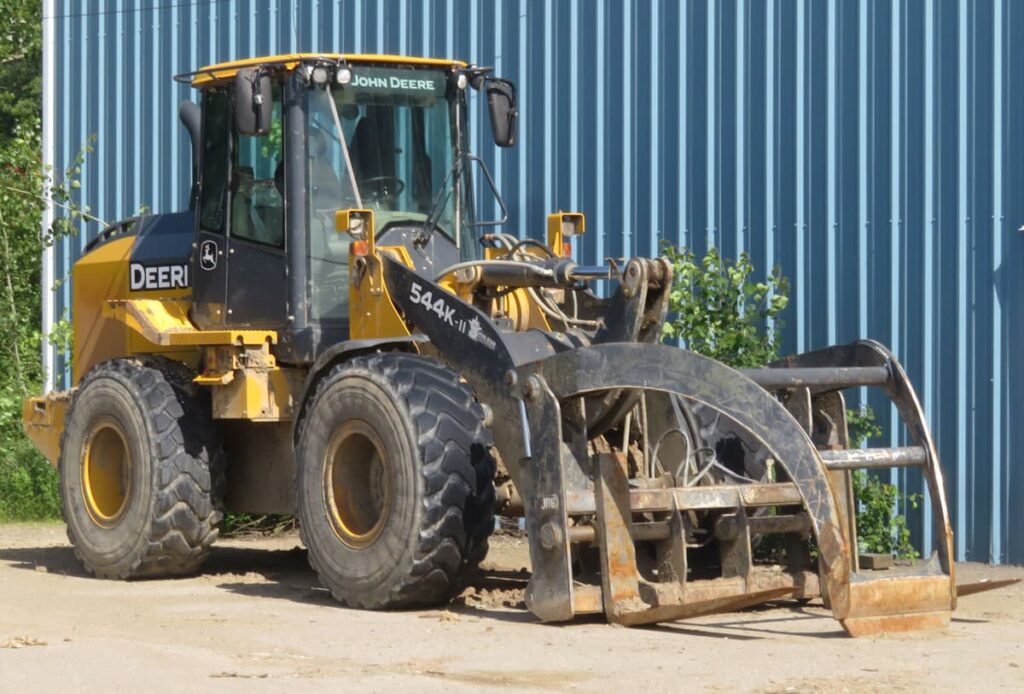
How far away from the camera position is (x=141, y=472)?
1151 centimetres

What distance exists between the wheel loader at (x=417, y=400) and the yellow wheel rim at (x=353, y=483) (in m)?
0.01

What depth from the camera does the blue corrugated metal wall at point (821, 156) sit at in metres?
12.3

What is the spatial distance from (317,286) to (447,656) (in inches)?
135

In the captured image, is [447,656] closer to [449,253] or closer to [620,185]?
[449,253]

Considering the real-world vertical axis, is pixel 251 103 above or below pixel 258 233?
above

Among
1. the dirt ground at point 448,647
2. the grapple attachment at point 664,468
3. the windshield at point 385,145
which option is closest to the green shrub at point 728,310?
the windshield at point 385,145

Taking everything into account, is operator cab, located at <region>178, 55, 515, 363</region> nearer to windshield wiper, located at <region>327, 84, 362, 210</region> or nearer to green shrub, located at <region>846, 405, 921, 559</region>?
windshield wiper, located at <region>327, 84, 362, 210</region>

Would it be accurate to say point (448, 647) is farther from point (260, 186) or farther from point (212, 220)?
point (212, 220)

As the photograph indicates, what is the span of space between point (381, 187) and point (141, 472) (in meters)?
2.29

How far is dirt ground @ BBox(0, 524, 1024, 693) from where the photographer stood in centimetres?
761

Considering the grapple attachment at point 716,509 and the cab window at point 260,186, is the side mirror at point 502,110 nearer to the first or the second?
the cab window at point 260,186

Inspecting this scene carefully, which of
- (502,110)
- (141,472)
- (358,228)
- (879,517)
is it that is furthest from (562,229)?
(141,472)

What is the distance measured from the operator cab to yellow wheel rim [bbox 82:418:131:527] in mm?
985

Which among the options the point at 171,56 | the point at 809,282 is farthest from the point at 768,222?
the point at 171,56
